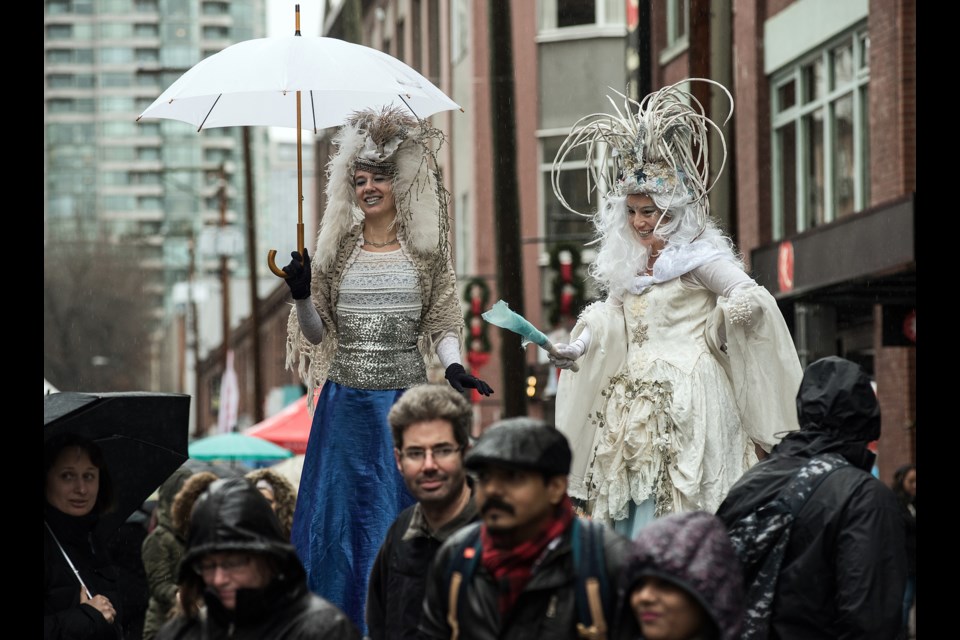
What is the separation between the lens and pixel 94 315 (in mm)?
86062

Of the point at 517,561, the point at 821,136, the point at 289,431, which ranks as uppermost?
the point at 821,136

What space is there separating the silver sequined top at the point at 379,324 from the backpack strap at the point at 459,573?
2.75 metres

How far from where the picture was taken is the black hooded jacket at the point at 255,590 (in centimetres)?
457

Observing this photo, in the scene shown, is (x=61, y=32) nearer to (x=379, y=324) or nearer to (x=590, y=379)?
(x=379, y=324)

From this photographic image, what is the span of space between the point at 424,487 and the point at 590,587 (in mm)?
1077

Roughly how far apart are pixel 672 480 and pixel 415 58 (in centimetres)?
3095

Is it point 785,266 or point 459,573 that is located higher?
point 785,266

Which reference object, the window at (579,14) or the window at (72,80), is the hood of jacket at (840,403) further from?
the window at (72,80)

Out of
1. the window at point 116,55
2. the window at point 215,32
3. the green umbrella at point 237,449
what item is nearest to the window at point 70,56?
the window at point 116,55

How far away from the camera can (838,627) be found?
545 centimetres

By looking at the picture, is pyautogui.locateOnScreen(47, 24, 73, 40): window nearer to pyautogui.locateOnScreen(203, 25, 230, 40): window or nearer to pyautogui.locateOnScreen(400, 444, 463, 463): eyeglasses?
pyautogui.locateOnScreen(203, 25, 230, 40): window

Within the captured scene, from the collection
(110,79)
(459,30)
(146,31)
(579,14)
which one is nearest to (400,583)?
(579,14)

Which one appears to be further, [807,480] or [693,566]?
[807,480]

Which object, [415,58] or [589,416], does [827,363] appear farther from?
[415,58]
